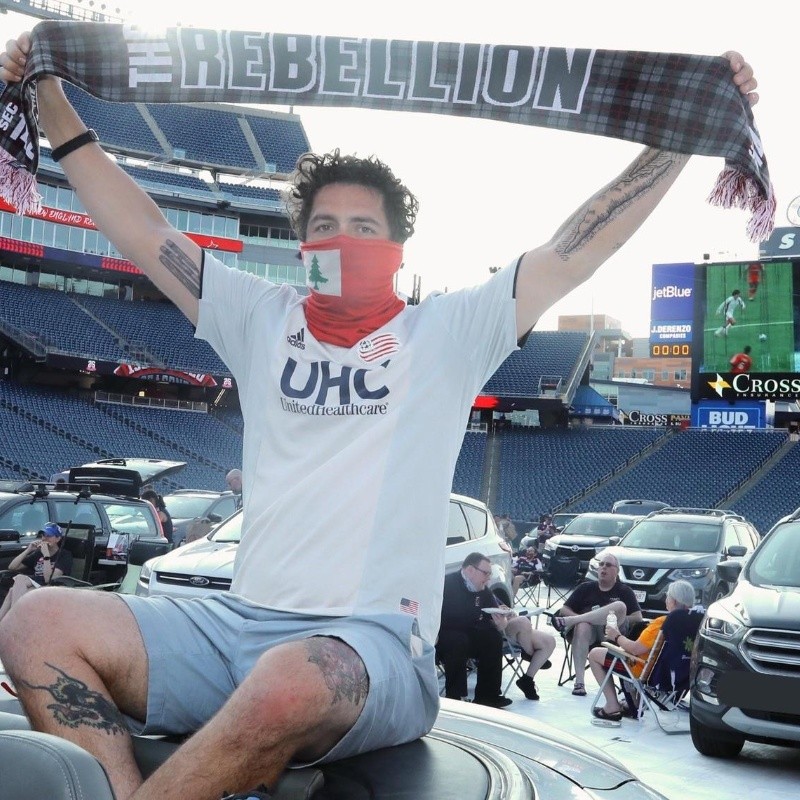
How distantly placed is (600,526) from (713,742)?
13962 millimetres

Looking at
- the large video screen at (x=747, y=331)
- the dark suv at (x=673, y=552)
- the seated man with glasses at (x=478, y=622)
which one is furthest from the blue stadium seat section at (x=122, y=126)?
the seated man with glasses at (x=478, y=622)

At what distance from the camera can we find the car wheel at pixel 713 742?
21.8ft

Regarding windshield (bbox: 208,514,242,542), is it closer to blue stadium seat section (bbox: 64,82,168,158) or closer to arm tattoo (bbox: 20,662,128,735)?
arm tattoo (bbox: 20,662,128,735)

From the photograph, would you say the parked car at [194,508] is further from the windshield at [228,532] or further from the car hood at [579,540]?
the car hood at [579,540]

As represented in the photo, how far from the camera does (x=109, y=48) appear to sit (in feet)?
9.58

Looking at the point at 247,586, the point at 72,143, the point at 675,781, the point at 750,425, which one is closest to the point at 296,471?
the point at 247,586

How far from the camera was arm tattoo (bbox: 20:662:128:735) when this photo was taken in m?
1.85

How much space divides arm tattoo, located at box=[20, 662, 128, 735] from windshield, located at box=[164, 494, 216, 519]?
14393 mm

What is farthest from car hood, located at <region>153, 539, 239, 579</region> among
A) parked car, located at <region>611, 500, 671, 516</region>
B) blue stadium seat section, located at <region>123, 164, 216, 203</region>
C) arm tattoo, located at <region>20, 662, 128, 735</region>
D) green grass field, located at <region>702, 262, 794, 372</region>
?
blue stadium seat section, located at <region>123, 164, 216, 203</region>

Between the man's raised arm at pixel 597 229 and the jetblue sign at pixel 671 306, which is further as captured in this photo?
the jetblue sign at pixel 671 306

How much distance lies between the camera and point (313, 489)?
2.21 m

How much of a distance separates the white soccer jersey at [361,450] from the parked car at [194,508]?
11074 mm

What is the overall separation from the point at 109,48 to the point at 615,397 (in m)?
64.0

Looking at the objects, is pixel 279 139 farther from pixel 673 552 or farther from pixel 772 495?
pixel 673 552
